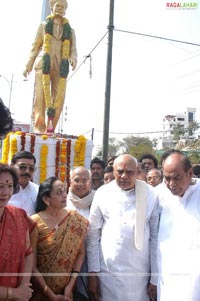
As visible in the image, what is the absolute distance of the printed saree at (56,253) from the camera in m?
2.46

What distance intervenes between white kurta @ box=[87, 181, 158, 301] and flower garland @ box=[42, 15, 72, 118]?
4.74 m

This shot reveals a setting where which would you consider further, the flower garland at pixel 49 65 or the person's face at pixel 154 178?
the flower garland at pixel 49 65

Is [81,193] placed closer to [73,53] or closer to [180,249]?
[180,249]

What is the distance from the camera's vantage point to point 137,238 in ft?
8.32

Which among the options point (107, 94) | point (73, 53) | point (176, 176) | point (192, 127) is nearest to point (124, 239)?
point (176, 176)

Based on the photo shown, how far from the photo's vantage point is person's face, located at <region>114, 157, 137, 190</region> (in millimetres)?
2664

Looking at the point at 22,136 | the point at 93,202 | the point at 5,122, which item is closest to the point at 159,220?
the point at 93,202

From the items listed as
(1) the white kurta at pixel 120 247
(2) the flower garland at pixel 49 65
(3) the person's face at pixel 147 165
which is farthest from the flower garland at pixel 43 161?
(1) the white kurta at pixel 120 247

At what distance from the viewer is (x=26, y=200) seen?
306 centimetres

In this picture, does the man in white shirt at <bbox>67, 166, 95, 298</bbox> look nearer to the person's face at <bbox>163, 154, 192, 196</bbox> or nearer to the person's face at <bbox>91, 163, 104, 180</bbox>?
the person's face at <bbox>163, 154, 192, 196</bbox>

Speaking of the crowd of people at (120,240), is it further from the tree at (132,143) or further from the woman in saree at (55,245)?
the tree at (132,143)

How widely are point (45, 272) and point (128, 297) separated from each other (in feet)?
2.14

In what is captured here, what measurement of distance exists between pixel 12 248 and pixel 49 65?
5.58 meters

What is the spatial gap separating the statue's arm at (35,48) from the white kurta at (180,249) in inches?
220
